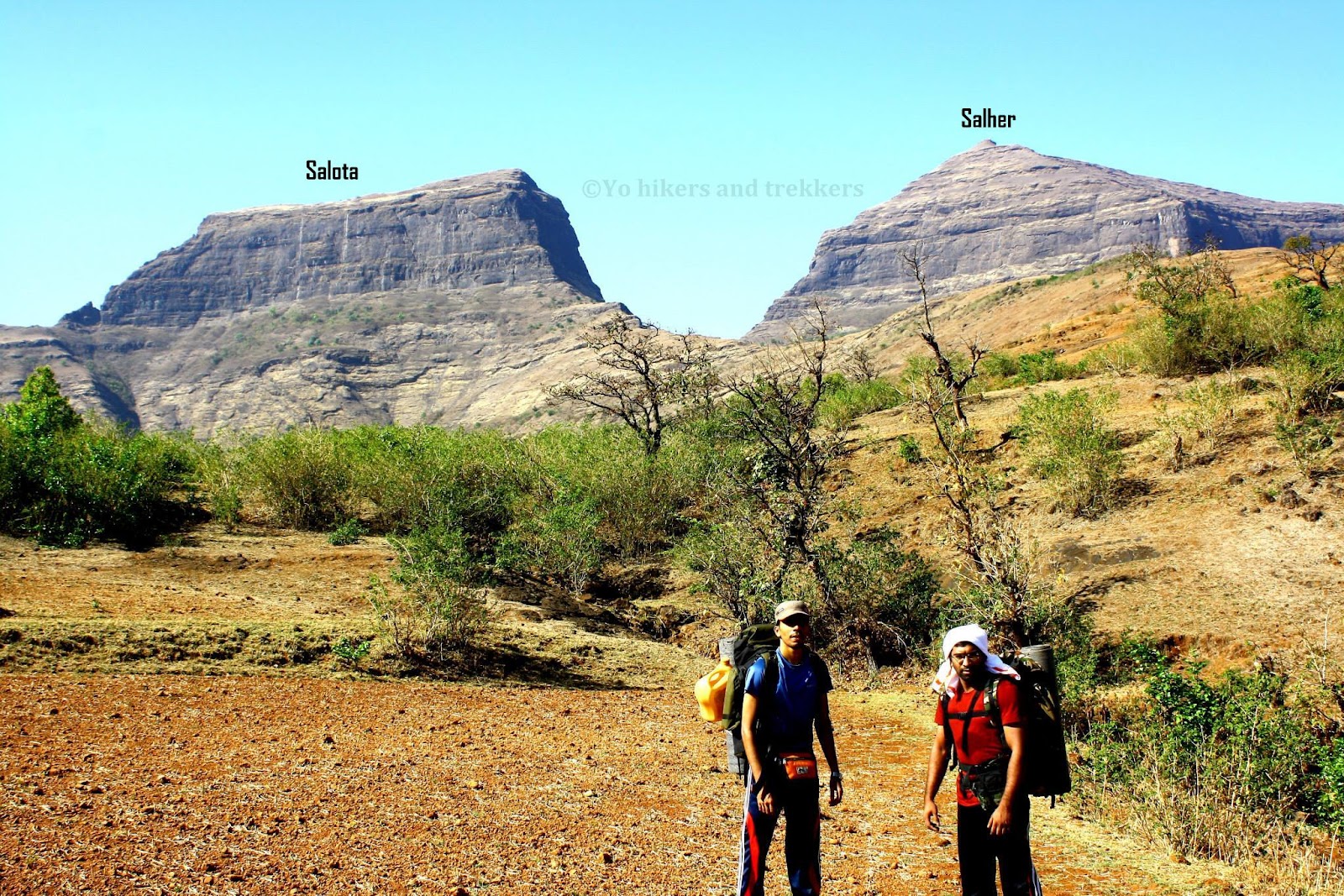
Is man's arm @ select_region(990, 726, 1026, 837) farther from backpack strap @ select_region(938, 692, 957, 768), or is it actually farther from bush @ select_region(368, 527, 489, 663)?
bush @ select_region(368, 527, 489, 663)

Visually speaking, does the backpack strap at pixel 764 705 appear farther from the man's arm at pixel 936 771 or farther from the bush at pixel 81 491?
the bush at pixel 81 491

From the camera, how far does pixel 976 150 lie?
19012 centimetres

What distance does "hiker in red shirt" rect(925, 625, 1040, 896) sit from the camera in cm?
373

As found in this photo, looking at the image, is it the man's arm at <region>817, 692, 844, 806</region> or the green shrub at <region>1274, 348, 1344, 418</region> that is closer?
the man's arm at <region>817, 692, 844, 806</region>

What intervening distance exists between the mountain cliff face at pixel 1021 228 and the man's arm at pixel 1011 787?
110 meters

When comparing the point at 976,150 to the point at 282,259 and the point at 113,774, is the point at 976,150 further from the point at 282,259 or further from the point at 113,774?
the point at 113,774

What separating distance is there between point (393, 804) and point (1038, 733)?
3.84m

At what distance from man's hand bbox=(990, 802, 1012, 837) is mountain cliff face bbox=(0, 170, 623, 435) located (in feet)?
Answer: 233

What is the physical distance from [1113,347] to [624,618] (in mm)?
15263

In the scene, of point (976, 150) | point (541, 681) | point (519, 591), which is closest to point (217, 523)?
point (519, 591)

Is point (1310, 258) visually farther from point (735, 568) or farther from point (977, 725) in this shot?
point (977, 725)

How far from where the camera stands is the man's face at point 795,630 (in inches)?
161

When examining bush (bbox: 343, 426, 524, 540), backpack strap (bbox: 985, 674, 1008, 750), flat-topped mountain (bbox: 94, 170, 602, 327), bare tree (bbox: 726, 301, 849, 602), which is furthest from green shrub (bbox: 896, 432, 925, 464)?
flat-topped mountain (bbox: 94, 170, 602, 327)

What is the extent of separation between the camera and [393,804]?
5.71m
